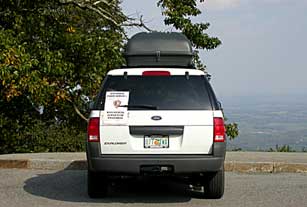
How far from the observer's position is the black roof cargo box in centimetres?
1141

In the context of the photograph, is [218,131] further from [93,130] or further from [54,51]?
[54,51]

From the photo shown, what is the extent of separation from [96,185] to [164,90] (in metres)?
1.60

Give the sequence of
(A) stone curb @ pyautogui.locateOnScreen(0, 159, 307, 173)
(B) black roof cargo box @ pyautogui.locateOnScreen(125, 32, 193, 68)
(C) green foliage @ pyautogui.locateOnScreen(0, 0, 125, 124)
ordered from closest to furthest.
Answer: (B) black roof cargo box @ pyautogui.locateOnScreen(125, 32, 193, 68), (A) stone curb @ pyautogui.locateOnScreen(0, 159, 307, 173), (C) green foliage @ pyautogui.locateOnScreen(0, 0, 125, 124)

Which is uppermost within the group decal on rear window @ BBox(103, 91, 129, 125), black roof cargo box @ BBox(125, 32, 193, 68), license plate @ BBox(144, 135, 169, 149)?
black roof cargo box @ BBox(125, 32, 193, 68)

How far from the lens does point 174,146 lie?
27.5 feet

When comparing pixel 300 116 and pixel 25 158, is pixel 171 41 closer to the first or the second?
pixel 25 158

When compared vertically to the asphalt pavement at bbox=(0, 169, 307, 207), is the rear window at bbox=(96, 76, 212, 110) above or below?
above

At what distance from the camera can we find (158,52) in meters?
11.5

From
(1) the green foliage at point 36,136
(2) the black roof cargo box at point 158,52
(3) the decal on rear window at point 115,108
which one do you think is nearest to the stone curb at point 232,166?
(2) the black roof cargo box at point 158,52

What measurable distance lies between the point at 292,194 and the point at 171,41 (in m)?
3.66

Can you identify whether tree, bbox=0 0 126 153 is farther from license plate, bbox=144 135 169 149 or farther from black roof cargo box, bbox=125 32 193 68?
license plate, bbox=144 135 169 149

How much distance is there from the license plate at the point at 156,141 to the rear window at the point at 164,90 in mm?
381

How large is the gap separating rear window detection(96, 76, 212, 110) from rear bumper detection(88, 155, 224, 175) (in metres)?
0.62

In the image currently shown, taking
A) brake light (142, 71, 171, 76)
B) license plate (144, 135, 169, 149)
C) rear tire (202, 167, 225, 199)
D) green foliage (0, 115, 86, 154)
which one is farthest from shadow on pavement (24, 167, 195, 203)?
green foliage (0, 115, 86, 154)
